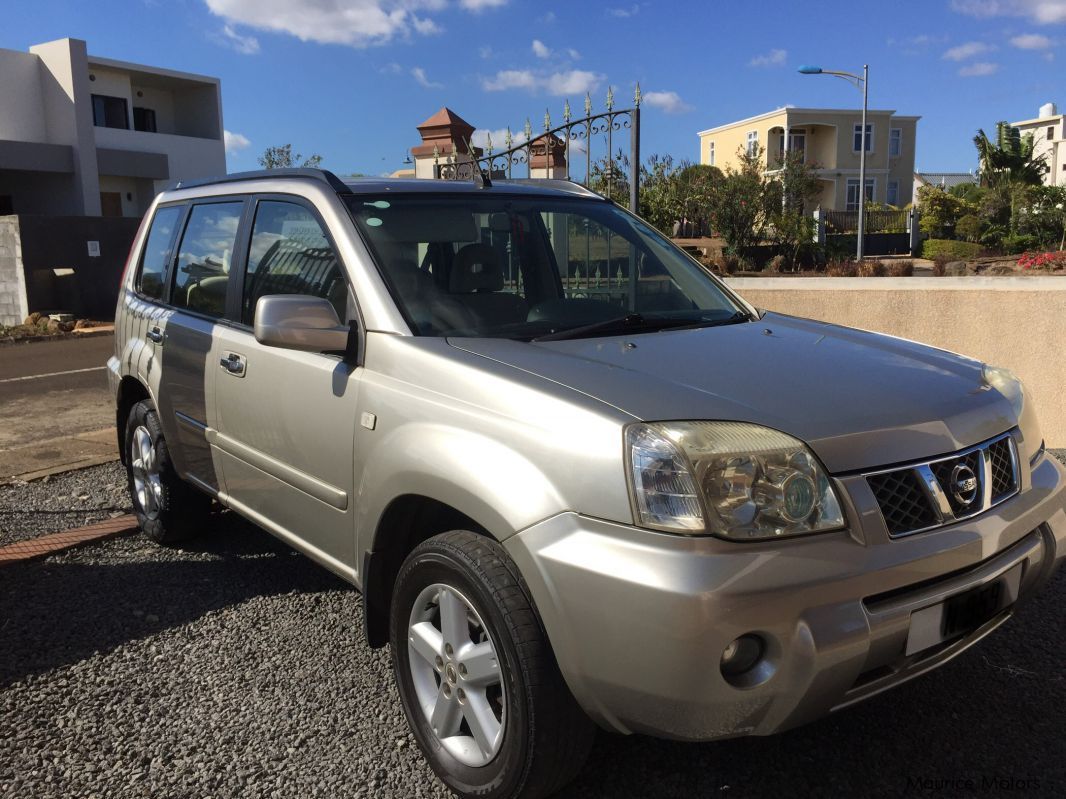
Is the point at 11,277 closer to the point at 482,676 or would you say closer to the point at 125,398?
the point at 125,398

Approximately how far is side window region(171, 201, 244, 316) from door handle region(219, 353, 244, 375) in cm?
28

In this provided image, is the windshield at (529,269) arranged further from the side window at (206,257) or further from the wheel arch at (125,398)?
the wheel arch at (125,398)

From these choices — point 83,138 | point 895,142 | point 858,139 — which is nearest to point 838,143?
point 858,139

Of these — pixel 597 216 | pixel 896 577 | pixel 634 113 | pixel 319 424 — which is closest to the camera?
pixel 896 577

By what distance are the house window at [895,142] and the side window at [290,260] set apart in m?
62.5

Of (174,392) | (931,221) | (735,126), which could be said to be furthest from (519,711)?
(735,126)

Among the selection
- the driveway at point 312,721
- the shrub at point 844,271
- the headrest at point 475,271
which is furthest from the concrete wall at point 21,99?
the headrest at point 475,271

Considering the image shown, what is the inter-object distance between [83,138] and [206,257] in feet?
106

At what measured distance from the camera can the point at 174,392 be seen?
160 inches

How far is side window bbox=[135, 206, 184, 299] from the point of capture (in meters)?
4.44

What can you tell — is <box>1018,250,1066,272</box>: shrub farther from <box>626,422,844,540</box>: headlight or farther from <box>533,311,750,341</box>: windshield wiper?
<box>626,422,844,540</box>: headlight

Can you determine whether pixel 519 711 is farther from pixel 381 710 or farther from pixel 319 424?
pixel 319 424

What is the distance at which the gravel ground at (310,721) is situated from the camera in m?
2.60

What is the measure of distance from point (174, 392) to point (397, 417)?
1.92m
